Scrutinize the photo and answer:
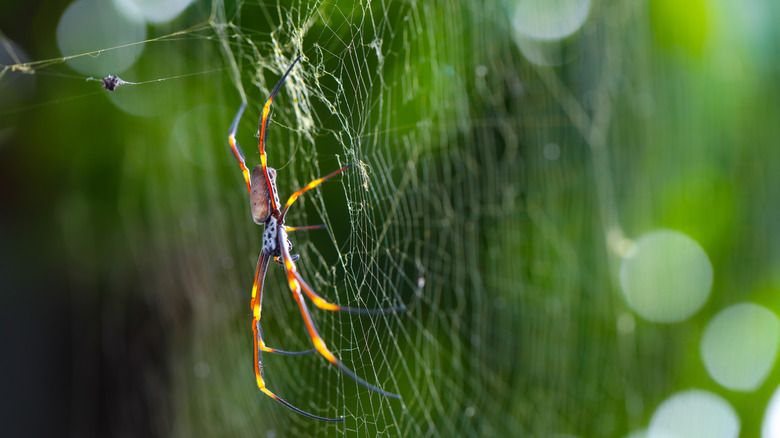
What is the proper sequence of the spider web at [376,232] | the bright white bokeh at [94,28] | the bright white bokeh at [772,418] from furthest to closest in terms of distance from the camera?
the bright white bokeh at [94,28] < the bright white bokeh at [772,418] < the spider web at [376,232]

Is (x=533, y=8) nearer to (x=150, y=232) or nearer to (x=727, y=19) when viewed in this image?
(x=727, y=19)

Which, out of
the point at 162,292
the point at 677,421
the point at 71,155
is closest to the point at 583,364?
the point at 677,421

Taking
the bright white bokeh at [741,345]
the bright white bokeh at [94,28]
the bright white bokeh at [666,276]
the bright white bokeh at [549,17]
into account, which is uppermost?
the bright white bokeh at [94,28]

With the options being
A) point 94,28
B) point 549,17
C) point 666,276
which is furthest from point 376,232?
point 94,28

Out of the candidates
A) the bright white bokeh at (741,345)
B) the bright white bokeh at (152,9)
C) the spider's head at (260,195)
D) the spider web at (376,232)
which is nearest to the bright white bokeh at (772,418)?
the bright white bokeh at (741,345)

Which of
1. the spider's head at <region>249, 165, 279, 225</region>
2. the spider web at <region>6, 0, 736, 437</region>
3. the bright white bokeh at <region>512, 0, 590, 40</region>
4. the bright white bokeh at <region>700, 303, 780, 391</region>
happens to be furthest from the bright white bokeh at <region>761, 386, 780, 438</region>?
the spider's head at <region>249, 165, 279, 225</region>

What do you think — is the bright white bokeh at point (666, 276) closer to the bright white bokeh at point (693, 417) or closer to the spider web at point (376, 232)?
the spider web at point (376, 232)

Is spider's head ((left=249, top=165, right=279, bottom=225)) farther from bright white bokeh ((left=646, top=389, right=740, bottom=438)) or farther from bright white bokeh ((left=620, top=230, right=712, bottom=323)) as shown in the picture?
bright white bokeh ((left=646, top=389, right=740, bottom=438))
